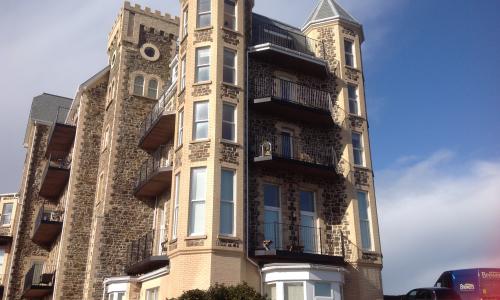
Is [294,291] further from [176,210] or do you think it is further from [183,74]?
[183,74]

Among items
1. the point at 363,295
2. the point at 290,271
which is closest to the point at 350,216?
the point at 363,295

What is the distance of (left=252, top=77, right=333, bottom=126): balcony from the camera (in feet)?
71.9

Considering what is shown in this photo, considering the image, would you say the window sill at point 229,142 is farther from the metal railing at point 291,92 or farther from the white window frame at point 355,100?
the white window frame at point 355,100

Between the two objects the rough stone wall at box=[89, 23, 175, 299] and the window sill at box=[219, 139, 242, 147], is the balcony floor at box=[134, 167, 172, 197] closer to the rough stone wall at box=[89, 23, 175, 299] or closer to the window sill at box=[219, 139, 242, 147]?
the rough stone wall at box=[89, 23, 175, 299]

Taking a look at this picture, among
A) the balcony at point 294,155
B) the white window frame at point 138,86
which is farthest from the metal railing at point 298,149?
the white window frame at point 138,86

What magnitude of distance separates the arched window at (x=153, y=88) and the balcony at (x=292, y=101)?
8239mm

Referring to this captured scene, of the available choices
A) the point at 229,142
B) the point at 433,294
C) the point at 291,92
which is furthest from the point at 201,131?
the point at 433,294

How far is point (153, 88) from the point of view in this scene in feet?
94.5

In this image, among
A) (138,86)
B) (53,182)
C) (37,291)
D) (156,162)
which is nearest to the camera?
(156,162)

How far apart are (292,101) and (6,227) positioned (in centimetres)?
3081

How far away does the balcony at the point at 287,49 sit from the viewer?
23000 millimetres

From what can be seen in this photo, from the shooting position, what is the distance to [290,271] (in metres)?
18.3

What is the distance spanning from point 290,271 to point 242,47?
9.85 metres

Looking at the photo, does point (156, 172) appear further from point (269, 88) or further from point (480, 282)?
point (480, 282)
